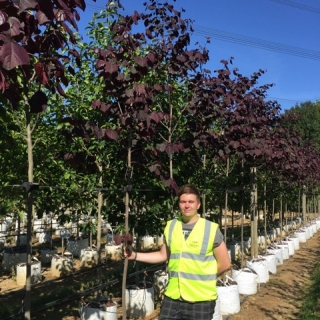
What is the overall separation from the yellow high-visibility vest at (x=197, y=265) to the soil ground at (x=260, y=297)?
8.46 feet

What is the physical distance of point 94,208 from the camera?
580 cm

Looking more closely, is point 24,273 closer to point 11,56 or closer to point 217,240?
point 217,240

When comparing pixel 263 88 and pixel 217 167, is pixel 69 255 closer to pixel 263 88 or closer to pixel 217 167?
pixel 217 167

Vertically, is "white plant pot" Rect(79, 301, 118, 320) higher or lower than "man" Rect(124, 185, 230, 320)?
lower

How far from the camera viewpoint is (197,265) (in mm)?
2834

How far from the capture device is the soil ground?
5.68 meters

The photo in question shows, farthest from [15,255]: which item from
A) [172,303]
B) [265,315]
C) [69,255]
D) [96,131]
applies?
[172,303]

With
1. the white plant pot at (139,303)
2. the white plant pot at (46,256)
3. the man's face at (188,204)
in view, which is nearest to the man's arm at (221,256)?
the man's face at (188,204)

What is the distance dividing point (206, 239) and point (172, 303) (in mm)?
552

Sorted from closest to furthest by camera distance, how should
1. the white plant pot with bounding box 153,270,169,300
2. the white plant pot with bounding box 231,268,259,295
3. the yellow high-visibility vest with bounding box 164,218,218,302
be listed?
the yellow high-visibility vest with bounding box 164,218,218,302 → the white plant pot with bounding box 153,270,169,300 → the white plant pot with bounding box 231,268,259,295

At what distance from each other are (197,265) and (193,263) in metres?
0.03

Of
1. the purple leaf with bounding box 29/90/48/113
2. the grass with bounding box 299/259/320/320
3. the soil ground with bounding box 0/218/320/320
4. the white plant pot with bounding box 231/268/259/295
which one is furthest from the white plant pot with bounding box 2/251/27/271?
the purple leaf with bounding box 29/90/48/113

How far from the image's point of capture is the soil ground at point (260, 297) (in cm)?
568

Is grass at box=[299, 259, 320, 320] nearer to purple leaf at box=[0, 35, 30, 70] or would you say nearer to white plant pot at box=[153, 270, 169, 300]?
white plant pot at box=[153, 270, 169, 300]
